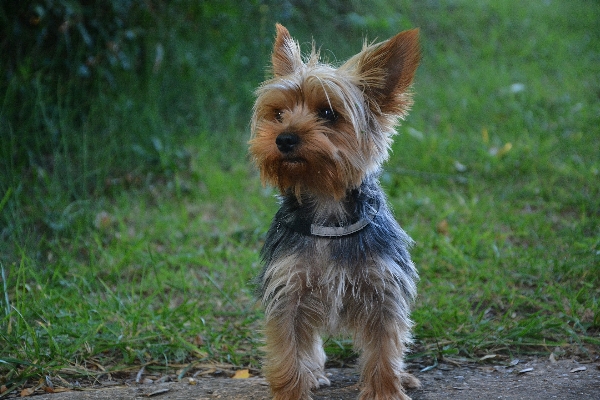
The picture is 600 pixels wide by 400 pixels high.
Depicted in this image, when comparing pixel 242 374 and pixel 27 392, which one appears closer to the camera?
pixel 27 392

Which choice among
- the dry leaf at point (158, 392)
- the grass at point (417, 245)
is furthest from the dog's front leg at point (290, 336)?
the grass at point (417, 245)

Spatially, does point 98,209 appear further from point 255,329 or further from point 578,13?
point 578,13

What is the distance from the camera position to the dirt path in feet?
11.3

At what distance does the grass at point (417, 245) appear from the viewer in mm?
4105

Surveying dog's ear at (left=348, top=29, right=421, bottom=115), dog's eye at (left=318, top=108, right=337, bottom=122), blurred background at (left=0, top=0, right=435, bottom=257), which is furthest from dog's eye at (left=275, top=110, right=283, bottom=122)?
blurred background at (left=0, top=0, right=435, bottom=257)

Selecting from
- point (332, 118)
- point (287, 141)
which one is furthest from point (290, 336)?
point (332, 118)

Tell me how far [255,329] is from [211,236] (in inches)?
59.4

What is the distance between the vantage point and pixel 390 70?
11.3 feet

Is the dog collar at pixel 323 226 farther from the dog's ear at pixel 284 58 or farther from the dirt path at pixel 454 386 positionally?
the dirt path at pixel 454 386

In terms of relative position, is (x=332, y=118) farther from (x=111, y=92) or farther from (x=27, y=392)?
(x=111, y=92)

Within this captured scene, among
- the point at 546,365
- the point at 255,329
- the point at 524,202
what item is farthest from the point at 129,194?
the point at 546,365

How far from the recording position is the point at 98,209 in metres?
5.86

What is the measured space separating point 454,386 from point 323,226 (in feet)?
3.68

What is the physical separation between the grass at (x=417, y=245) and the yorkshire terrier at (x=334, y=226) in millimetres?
790
